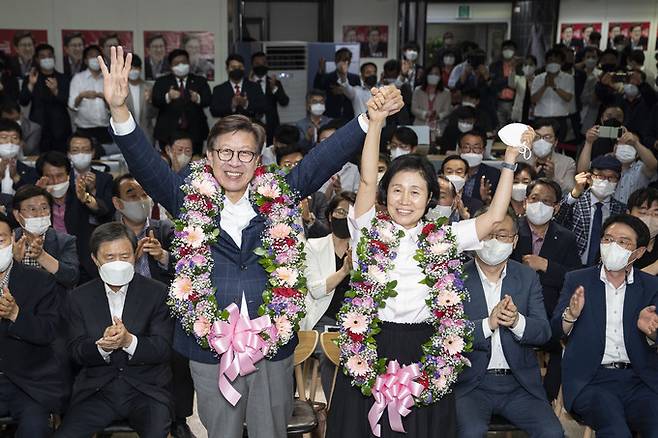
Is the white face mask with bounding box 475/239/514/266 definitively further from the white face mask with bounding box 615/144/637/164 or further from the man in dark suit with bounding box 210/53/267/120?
the man in dark suit with bounding box 210/53/267/120

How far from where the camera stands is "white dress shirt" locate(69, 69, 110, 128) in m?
8.71

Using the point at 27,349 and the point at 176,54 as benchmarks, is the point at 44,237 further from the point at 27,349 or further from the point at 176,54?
the point at 176,54

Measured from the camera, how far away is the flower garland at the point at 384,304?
3162mm

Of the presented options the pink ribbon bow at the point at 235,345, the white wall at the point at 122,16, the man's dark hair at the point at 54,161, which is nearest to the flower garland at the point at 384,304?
the pink ribbon bow at the point at 235,345

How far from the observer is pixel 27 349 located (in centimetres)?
393

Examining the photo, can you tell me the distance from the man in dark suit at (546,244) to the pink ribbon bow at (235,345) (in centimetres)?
231

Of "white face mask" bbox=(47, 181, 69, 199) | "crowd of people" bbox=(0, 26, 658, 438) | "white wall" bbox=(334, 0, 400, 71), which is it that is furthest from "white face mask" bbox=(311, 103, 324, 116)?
"white wall" bbox=(334, 0, 400, 71)

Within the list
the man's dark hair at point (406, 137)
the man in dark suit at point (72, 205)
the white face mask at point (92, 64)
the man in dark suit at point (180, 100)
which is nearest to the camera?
the man in dark suit at point (72, 205)

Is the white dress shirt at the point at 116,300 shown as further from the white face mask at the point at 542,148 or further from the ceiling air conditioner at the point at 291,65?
the ceiling air conditioner at the point at 291,65

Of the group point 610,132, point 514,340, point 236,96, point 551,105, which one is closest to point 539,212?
point 514,340

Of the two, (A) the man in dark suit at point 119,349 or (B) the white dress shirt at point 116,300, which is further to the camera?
(B) the white dress shirt at point 116,300

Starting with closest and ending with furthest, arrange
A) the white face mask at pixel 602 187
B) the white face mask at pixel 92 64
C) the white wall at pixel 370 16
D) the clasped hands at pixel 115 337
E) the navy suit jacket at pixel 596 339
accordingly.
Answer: the clasped hands at pixel 115 337 → the navy suit jacket at pixel 596 339 → the white face mask at pixel 602 187 → the white face mask at pixel 92 64 → the white wall at pixel 370 16

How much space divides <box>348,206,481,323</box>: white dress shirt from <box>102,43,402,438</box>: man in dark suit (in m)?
0.33

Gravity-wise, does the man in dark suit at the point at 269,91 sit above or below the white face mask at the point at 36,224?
above
